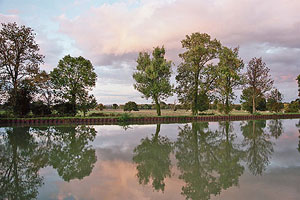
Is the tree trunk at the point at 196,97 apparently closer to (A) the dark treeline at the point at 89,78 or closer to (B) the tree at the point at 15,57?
(A) the dark treeline at the point at 89,78

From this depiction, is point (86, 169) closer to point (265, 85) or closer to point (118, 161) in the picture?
point (118, 161)

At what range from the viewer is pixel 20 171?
6.45m

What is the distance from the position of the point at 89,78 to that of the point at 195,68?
16390 mm

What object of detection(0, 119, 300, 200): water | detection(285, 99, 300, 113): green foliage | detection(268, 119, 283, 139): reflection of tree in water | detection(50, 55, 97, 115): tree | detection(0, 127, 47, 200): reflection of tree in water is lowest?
detection(0, 127, 47, 200): reflection of tree in water

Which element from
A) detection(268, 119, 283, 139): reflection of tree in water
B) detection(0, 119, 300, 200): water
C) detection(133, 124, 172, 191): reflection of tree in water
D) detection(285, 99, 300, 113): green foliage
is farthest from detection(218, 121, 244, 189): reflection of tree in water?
detection(285, 99, 300, 113): green foliage

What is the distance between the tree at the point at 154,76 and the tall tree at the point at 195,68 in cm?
365

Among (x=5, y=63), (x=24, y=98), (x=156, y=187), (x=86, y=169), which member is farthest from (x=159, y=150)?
(x=5, y=63)

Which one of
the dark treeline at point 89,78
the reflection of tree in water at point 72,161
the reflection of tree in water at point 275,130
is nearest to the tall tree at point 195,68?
the dark treeline at point 89,78

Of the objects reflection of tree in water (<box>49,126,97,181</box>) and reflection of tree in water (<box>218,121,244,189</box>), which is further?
reflection of tree in water (<box>49,126,97,181</box>)

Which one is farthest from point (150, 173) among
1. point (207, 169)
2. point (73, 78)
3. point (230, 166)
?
point (73, 78)

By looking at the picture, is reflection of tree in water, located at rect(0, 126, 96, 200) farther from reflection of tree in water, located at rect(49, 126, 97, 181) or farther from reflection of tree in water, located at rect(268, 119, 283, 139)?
reflection of tree in water, located at rect(268, 119, 283, 139)

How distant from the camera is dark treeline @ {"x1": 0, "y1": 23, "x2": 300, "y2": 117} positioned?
2678 centimetres

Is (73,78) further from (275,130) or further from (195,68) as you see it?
(275,130)

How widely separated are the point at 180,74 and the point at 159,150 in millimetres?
27019
